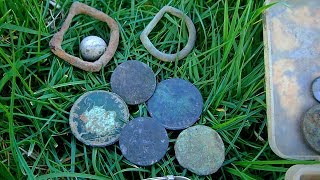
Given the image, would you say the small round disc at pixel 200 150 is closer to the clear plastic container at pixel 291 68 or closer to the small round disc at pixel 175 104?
the small round disc at pixel 175 104

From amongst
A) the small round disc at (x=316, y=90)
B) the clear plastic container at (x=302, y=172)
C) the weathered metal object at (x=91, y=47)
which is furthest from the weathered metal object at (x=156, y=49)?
the clear plastic container at (x=302, y=172)

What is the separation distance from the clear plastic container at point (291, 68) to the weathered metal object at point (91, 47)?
709 millimetres

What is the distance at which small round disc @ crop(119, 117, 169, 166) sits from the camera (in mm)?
2023

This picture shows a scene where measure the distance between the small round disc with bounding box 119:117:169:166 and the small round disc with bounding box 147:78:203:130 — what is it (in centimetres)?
5

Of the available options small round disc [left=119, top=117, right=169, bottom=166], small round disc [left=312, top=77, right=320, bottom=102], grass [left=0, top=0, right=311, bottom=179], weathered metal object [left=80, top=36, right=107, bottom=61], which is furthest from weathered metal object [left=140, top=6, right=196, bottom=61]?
small round disc [left=312, top=77, right=320, bottom=102]

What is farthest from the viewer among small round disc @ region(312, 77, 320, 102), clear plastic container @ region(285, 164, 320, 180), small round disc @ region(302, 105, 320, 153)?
small round disc @ region(312, 77, 320, 102)

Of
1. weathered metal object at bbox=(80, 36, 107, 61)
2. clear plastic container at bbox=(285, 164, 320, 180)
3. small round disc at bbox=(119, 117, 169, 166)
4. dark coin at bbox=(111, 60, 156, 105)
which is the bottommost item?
small round disc at bbox=(119, 117, 169, 166)

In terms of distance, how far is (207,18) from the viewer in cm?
227

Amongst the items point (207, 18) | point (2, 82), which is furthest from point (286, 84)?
point (2, 82)

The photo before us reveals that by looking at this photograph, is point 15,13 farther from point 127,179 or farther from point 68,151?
point 127,179

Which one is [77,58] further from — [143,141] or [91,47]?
[143,141]

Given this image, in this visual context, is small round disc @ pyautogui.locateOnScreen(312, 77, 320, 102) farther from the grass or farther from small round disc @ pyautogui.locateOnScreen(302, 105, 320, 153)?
the grass

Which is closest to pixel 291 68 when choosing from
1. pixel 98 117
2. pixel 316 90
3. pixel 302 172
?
pixel 316 90

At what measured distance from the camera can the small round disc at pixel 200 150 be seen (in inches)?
79.5
